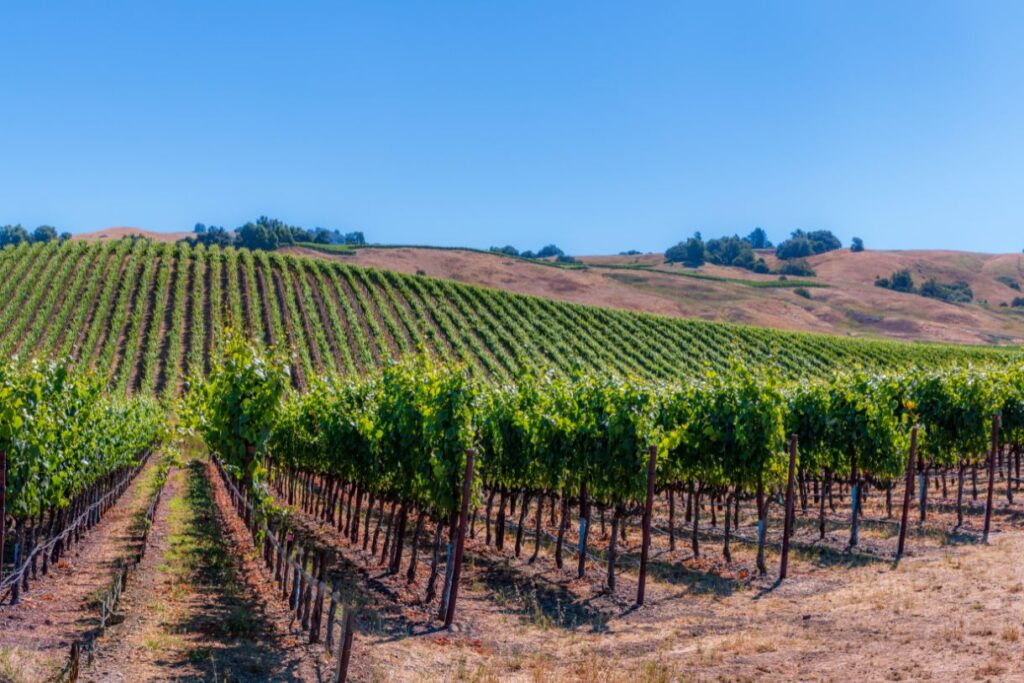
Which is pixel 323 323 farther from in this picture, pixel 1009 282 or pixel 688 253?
pixel 1009 282

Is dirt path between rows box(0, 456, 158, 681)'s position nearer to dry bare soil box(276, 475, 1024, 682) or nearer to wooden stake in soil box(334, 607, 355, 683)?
wooden stake in soil box(334, 607, 355, 683)

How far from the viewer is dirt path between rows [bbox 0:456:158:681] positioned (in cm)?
976

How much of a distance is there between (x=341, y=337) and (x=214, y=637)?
46833mm

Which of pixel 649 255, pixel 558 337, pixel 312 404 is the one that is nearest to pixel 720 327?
pixel 558 337

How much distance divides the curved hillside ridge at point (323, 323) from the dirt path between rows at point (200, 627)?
104ft

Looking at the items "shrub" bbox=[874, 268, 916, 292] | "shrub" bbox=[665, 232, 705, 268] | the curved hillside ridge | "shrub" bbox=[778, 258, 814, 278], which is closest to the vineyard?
the curved hillside ridge

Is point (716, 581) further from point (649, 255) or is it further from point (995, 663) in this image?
point (649, 255)

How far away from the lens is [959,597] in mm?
13102

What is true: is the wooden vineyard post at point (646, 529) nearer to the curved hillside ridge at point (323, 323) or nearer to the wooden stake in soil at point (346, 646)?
the wooden stake in soil at point (346, 646)

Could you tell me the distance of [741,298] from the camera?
103875mm

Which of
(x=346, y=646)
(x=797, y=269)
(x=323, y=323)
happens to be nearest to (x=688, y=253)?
(x=797, y=269)

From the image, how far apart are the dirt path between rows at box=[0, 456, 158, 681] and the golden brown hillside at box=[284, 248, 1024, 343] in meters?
67.4

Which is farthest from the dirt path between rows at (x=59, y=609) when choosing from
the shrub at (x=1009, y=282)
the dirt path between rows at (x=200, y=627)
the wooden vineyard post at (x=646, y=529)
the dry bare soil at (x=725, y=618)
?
the shrub at (x=1009, y=282)

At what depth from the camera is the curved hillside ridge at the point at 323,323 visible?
5406 centimetres
